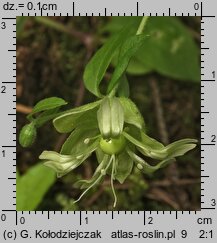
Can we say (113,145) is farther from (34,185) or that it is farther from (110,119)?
(34,185)

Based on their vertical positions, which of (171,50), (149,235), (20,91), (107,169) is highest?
(171,50)

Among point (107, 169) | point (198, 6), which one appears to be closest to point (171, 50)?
point (198, 6)

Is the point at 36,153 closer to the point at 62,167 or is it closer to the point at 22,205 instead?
the point at 22,205

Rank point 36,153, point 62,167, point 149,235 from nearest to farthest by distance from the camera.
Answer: point 62,167
point 149,235
point 36,153

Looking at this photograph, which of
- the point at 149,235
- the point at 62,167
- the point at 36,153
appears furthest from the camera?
the point at 36,153

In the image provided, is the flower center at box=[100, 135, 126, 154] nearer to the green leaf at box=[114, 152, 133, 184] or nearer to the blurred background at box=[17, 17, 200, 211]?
the green leaf at box=[114, 152, 133, 184]

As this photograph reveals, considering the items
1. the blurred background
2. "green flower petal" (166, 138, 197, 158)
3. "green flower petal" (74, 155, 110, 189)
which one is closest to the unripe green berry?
"green flower petal" (74, 155, 110, 189)
